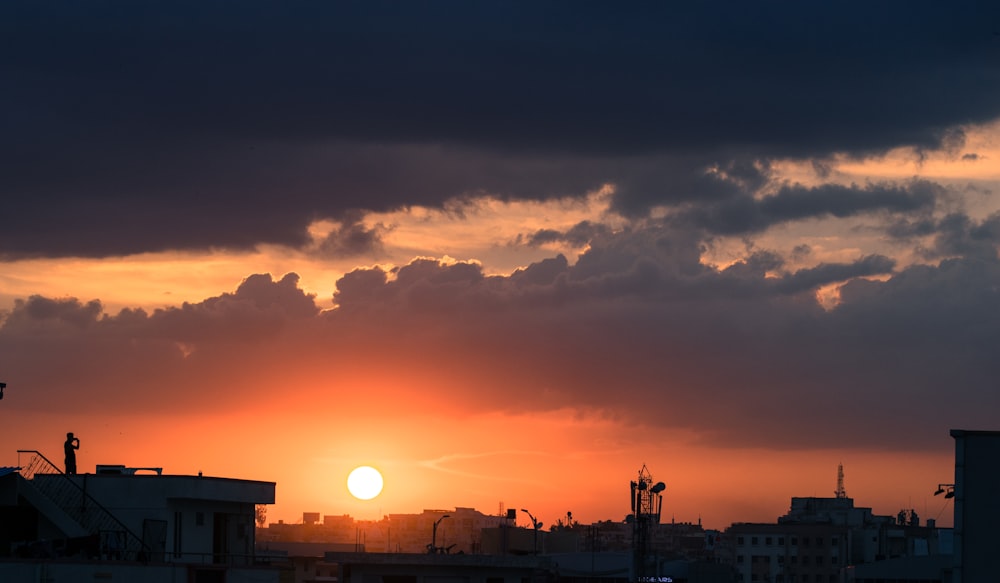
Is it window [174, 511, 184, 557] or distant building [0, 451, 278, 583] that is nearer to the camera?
distant building [0, 451, 278, 583]

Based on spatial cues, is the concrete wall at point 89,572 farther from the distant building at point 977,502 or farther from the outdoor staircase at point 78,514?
the distant building at point 977,502

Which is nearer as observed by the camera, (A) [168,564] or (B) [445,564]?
(A) [168,564]

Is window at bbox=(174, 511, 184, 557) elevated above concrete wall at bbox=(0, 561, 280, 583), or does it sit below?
above

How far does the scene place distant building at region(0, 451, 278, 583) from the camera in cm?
7531

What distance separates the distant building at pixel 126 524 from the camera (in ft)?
247

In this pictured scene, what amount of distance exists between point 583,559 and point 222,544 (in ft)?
347

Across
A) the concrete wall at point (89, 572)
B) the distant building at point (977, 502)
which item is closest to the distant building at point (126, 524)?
the concrete wall at point (89, 572)

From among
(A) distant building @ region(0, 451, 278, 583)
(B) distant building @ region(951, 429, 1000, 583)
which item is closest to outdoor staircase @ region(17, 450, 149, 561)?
(A) distant building @ region(0, 451, 278, 583)

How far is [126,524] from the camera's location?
81.1 m

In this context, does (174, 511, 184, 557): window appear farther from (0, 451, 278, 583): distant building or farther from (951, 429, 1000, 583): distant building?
(951, 429, 1000, 583): distant building

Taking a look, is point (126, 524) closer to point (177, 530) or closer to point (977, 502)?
point (177, 530)

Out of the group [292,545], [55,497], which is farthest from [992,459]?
[292,545]

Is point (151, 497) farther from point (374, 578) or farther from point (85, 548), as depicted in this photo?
point (374, 578)

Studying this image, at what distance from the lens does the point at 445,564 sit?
10644cm
